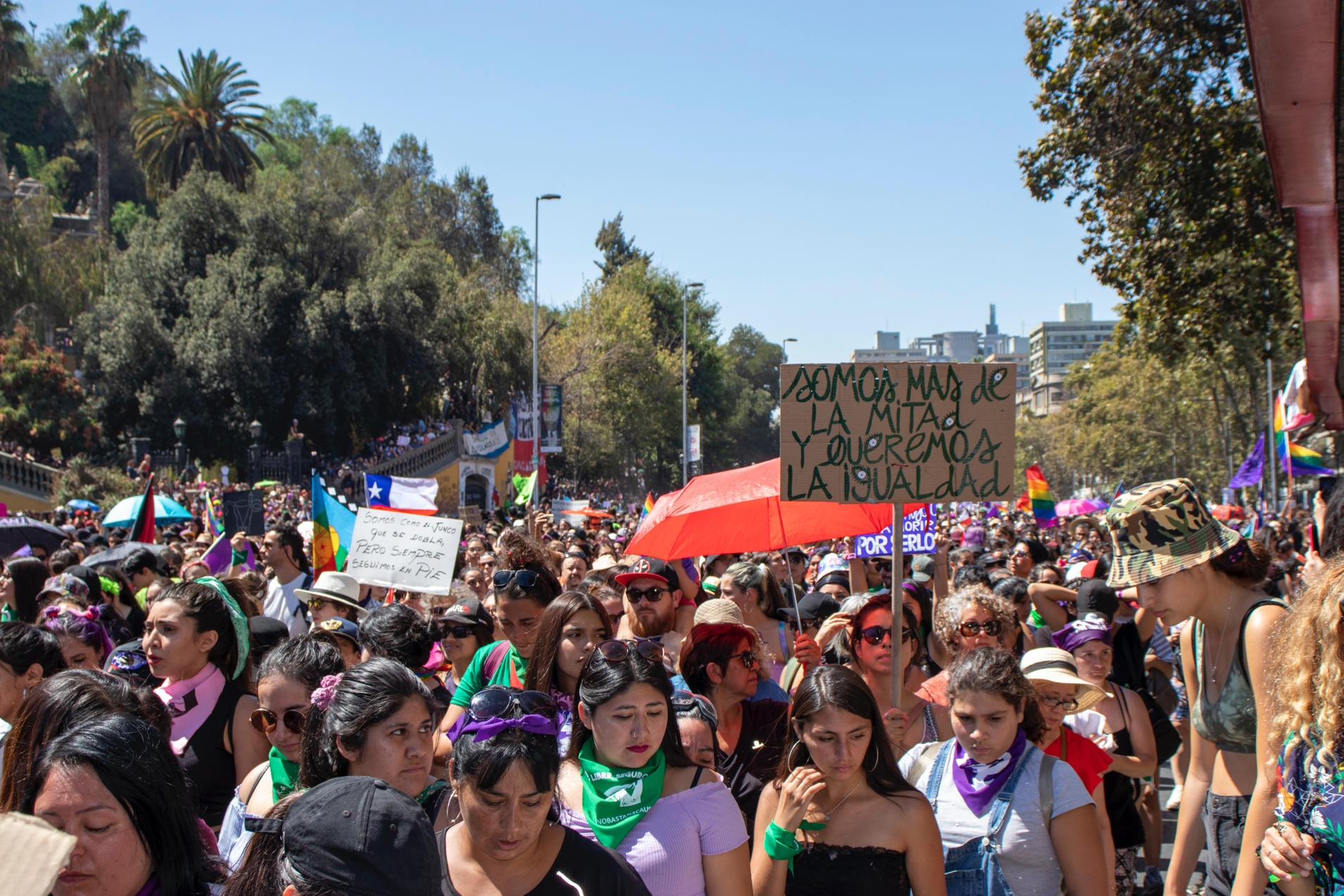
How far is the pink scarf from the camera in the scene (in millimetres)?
3871

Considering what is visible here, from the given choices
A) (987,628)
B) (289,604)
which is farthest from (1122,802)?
(289,604)

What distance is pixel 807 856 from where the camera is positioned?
3092 millimetres

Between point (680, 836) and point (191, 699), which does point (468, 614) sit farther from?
point (680, 836)

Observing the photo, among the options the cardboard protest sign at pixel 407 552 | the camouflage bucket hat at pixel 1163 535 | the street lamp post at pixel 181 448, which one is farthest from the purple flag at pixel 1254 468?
the street lamp post at pixel 181 448

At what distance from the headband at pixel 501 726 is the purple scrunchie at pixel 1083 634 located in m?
2.95

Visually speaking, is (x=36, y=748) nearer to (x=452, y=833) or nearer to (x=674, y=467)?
(x=452, y=833)

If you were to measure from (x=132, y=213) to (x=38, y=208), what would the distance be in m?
16.3

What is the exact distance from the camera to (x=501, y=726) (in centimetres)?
266

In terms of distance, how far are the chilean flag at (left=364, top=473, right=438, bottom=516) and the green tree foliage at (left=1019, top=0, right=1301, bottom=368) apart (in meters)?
8.21

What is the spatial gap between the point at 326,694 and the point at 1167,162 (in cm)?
1178

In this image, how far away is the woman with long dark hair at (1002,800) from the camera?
316 cm

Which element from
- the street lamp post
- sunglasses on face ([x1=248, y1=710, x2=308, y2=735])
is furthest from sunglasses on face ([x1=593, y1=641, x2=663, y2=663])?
the street lamp post

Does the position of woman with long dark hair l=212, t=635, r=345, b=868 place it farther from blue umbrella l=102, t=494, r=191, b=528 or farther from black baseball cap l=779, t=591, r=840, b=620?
blue umbrella l=102, t=494, r=191, b=528

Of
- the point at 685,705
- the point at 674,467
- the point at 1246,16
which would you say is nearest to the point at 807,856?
the point at 685,705
